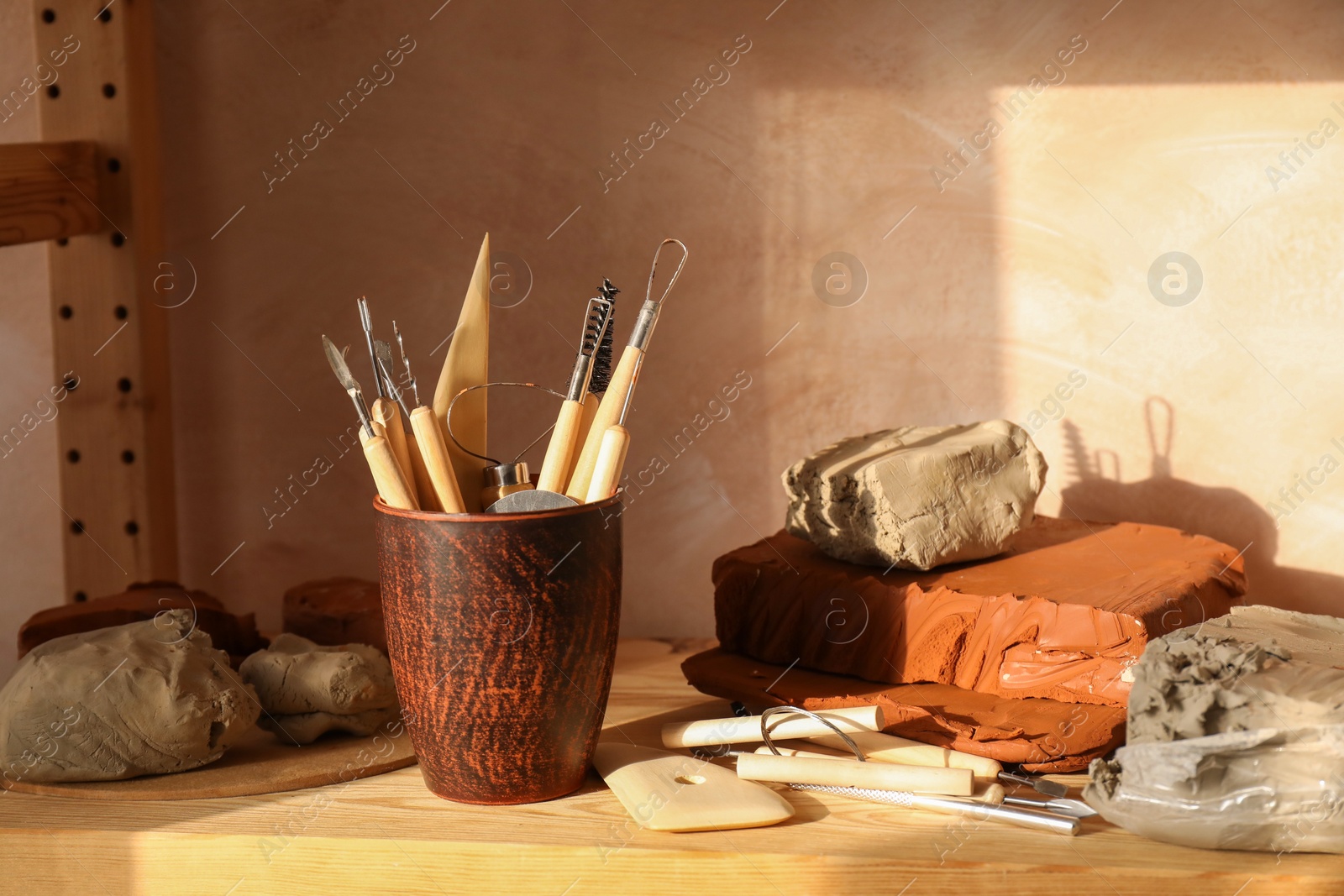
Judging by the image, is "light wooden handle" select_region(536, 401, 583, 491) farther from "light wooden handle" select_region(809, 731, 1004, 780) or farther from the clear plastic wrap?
the clear plastic wrap

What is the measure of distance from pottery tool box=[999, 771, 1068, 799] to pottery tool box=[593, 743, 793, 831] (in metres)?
0.15

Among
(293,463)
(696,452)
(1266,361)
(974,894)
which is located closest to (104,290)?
(293,463)

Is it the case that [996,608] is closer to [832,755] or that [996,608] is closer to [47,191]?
[832,755]

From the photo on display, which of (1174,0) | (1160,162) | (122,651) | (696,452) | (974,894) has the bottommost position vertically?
(974,894)

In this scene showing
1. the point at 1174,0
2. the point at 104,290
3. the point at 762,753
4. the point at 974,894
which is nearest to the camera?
the point at 974,894

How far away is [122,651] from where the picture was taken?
0.78m

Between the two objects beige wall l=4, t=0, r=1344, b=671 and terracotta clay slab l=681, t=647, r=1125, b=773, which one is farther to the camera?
beige wall l=4, t=0, r=1344, b=671

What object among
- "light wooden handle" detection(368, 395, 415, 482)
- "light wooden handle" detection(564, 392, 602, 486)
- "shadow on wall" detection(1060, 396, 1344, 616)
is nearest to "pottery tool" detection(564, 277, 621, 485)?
"light wooden handle" detection(564, 392, 602, 486)

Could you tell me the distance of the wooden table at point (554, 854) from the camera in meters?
0.63

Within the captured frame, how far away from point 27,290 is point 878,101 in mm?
898

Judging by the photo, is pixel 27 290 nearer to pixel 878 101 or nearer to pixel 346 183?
pixel 346 183

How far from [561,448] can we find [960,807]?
1.11ft

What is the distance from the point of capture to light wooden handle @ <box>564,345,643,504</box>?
0.73m

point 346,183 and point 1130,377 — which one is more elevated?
point 346,183
